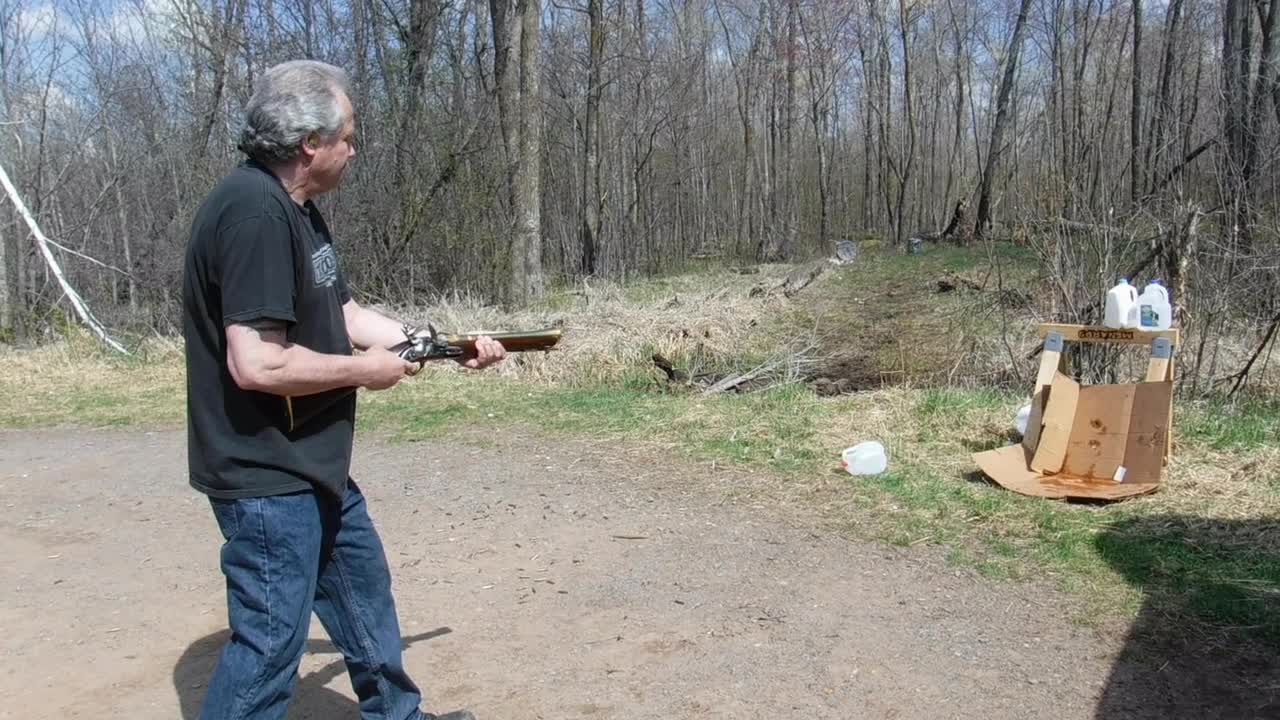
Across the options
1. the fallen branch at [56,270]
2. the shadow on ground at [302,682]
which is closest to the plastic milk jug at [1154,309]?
the shadow on ground at [302,682]

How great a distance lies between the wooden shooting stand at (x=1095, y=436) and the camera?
17.2ft

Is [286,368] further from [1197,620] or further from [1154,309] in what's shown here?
[1154,309]

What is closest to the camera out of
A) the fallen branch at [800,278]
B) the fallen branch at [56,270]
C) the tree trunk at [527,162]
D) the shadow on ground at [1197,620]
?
the shadow on ground at [1197,620]

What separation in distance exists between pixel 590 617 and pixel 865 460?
8.05 feet

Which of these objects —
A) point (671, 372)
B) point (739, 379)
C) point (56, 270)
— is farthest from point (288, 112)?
point (56, 270)

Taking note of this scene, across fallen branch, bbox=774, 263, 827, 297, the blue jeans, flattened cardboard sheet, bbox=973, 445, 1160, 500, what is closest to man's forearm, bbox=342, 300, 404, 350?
the blue jeans

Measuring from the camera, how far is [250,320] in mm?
2125

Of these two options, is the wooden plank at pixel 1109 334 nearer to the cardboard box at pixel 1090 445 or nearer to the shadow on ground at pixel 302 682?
the cardboard box at pixel 1090 445

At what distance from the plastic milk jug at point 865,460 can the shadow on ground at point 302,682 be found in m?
2.88

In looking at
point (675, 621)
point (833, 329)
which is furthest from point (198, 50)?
point (675, 621)

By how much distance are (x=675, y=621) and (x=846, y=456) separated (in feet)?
7.59

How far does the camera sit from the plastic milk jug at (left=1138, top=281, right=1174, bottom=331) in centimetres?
564

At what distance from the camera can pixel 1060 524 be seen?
4742 mm

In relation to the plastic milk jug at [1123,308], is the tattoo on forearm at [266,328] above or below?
above
